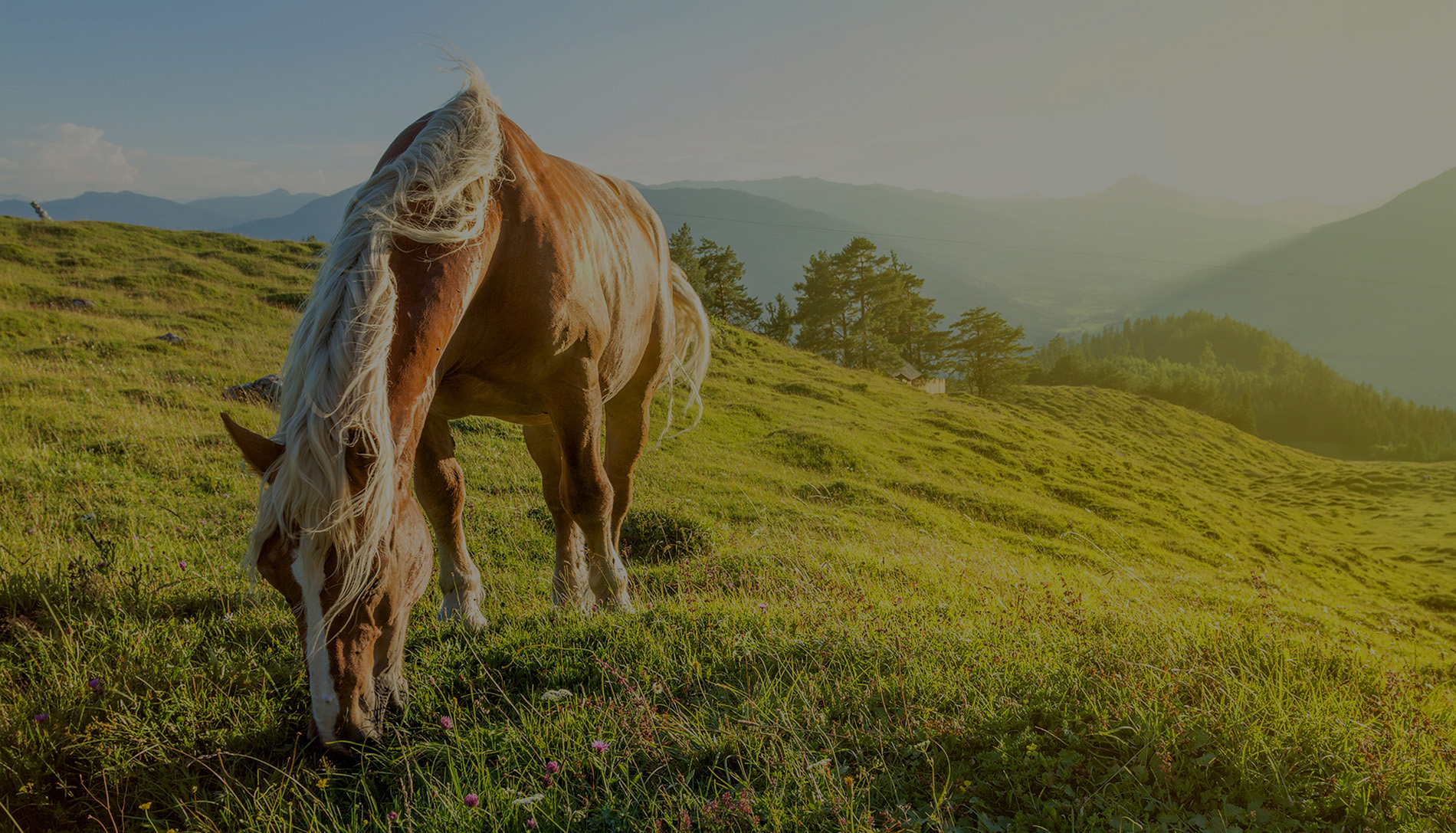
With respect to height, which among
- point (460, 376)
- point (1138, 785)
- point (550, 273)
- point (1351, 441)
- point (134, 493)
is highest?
point (550, 273)

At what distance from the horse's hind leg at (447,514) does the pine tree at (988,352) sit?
217ft

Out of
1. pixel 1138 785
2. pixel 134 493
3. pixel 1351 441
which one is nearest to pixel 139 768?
pixel 1138 785

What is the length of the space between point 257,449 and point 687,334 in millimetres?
5023

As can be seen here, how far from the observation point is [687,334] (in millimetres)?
6922

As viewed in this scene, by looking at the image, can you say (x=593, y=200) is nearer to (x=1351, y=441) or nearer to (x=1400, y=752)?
(x=1400, y=752)

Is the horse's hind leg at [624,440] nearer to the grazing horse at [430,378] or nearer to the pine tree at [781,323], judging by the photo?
the grazing horse at [430,378]

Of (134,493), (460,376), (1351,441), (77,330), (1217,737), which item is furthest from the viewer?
(1351,441)

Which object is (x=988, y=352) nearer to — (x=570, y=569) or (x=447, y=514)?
(x=570, y=569)

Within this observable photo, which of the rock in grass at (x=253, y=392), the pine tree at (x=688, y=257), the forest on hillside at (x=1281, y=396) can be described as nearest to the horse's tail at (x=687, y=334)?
the rock in grass at (x=253, y=392)

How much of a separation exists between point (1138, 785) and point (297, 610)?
2937 millimetres

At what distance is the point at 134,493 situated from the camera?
637 centimetres

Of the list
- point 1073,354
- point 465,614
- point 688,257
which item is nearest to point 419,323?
point 465,614

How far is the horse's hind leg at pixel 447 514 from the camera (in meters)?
3.99

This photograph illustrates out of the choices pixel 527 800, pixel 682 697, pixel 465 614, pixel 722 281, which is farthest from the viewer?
pixel 722 281
